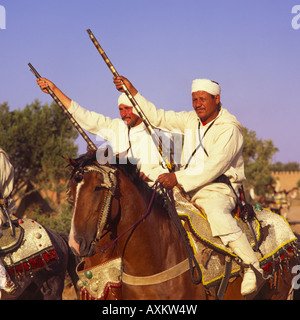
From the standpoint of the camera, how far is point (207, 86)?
19.8 feet

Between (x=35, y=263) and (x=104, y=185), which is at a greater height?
(x=104, y=185)

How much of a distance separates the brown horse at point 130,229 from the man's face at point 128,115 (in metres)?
1.92

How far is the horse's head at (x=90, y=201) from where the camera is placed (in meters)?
4.74

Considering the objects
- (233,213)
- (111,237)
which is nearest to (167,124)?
(233,213)

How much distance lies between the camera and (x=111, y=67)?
251 inches

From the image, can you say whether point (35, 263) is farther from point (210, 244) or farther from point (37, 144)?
point (37, 144)

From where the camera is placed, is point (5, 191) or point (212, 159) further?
point (5, 191)

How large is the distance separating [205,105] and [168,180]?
1.10 meters

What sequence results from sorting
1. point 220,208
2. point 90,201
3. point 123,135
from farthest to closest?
point 123,135, point 220,208, point 90,201

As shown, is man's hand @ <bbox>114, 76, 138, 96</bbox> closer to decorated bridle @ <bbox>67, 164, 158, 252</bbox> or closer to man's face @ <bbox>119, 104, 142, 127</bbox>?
man's face @ <bbox>119, 104, 142, 127</bbox>

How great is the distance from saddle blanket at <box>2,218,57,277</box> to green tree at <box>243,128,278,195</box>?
30510 mm

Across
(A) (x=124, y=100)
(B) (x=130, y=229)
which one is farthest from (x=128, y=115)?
(B) (x=130, y=229)

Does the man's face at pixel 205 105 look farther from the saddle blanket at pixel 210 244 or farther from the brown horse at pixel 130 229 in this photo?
the brown horse at pixel 130 229

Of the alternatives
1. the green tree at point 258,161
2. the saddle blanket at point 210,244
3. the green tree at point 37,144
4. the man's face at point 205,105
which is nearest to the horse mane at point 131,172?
the saddle blanket at point 210,244
